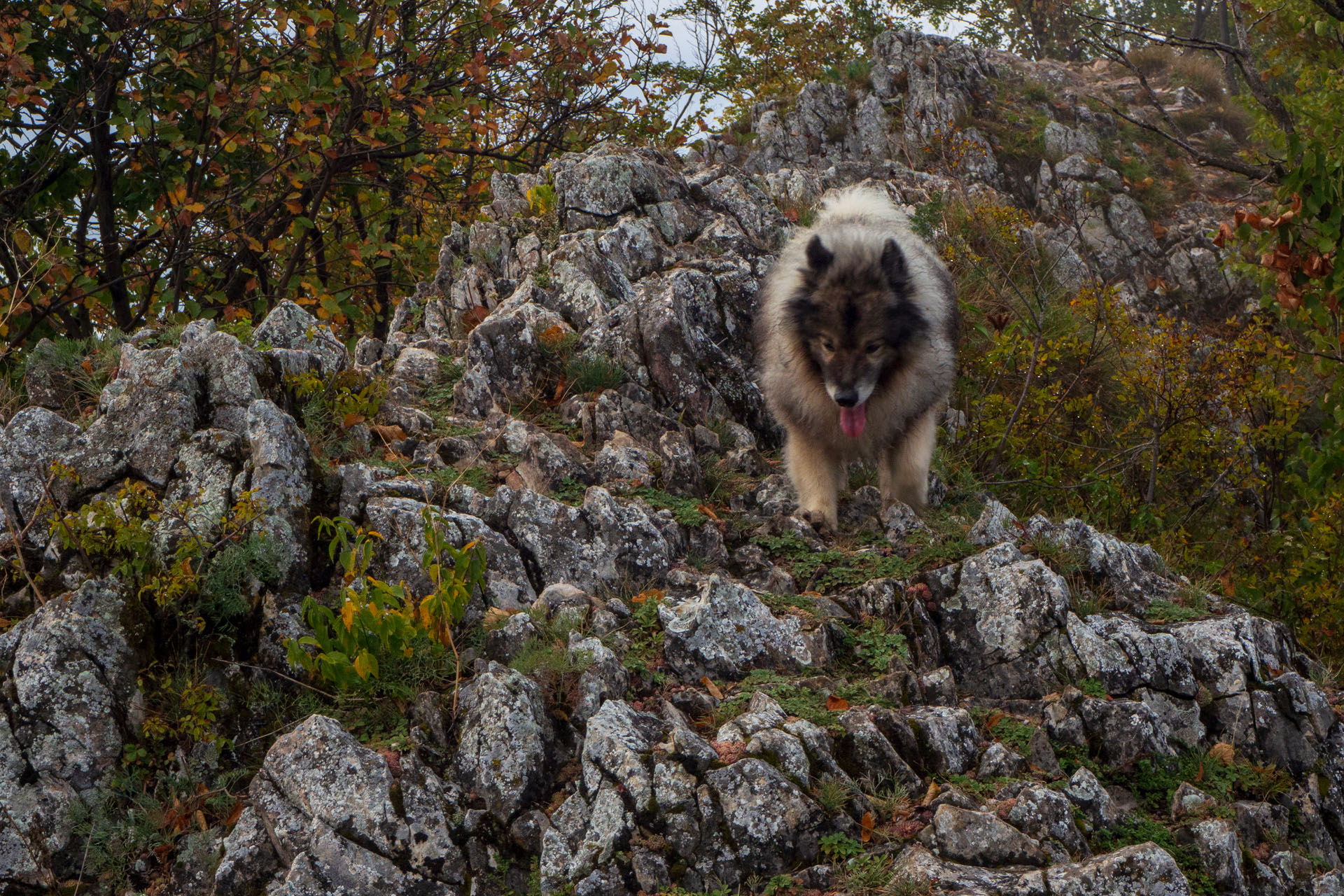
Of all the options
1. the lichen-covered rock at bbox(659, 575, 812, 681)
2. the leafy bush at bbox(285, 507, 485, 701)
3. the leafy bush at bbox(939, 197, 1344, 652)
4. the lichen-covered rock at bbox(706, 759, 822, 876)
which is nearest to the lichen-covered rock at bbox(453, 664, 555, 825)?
the leafy bush at bbox(285, 507, 485, 701)

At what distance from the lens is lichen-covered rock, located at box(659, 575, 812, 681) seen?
4.78 metres

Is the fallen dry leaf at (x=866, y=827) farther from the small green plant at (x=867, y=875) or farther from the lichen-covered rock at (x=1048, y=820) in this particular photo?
the lichen-covered rock at (x=1048, y=820)

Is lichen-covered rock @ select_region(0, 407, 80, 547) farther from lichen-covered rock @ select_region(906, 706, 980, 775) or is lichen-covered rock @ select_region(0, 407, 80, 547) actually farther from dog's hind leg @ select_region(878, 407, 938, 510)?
dog's hind leg @ select_region(878, 407, 938, 510)

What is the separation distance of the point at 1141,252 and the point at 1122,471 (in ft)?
27.4

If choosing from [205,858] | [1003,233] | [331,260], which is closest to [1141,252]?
[1003,233]

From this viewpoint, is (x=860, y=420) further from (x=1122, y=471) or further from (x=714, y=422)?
(x=1122, y=471)

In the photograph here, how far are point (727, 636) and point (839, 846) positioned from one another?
1323mm

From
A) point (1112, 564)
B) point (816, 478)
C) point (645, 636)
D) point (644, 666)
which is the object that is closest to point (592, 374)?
point (816, 478)

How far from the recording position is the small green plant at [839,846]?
146 inches

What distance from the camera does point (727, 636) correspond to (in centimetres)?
487

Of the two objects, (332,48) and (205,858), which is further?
(332,48)

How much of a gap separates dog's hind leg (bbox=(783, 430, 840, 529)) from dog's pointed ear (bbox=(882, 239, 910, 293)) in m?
1.20

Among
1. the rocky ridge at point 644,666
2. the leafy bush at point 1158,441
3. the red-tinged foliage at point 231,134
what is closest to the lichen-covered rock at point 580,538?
the rocky ridge at point 644,666

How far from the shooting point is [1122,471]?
9.48m
